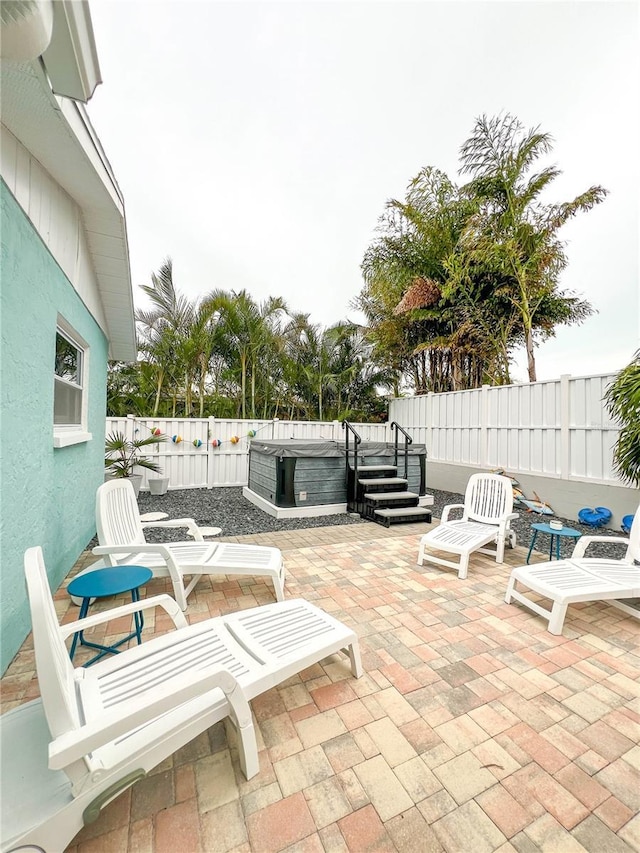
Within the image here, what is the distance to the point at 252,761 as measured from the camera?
1.50m

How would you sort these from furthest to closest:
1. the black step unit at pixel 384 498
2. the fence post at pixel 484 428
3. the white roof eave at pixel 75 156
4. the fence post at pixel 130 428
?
the fence post at pixel 130 428 → the fence post at pixel 484 428 → the black step unit at pixel 384 498 → the white roof eave at pixel 75 156

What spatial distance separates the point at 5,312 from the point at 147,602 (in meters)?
1.88

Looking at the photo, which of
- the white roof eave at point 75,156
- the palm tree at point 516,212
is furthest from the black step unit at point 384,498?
the palm tree at point 516,212

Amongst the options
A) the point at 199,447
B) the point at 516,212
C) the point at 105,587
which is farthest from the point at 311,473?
the point at 516,212

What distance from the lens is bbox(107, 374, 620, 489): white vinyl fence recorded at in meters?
6.05

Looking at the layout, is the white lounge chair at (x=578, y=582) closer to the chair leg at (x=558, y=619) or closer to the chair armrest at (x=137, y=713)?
the chair leg at (x=558, y=619)

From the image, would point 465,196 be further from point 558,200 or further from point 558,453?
point 558,453

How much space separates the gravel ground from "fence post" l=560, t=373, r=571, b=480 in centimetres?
91

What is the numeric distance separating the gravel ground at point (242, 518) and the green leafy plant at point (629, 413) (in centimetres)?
112

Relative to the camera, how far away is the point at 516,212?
8242 millimetres

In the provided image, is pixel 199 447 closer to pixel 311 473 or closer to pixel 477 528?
pixel 311 473

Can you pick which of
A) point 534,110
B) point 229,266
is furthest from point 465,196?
point 229,266

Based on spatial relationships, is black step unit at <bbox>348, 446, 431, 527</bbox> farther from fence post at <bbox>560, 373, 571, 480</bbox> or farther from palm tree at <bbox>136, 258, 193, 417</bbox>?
palm tree at <bbox>136, 258, 193, 417</bbox>

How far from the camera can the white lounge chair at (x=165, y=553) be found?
276cm
